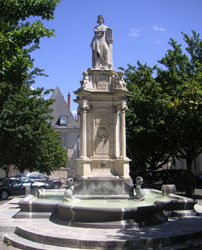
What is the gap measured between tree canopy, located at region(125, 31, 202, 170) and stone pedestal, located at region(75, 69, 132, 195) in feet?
28.4

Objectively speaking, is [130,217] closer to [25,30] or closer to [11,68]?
[11,68]

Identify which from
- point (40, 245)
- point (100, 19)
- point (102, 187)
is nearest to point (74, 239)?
point (40, 245)

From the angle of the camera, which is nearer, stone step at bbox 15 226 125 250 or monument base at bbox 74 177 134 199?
stone step at bbox 15 226 125 250

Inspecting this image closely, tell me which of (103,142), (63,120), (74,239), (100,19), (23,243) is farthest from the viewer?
(63,120)

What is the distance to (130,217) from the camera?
8656 millimetres

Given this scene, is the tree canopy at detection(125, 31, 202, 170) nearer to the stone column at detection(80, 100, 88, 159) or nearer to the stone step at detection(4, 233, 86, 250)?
the stone column at detection(80, 100, 88, 159)

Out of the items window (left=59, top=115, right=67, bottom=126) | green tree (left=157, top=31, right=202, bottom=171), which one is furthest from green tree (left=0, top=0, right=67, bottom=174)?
window (left=59, top=115, right=67, bottom=126)

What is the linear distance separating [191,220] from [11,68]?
8.85m

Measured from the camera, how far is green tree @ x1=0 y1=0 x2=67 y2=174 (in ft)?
39.7

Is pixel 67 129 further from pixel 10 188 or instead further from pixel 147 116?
pixel 147 116

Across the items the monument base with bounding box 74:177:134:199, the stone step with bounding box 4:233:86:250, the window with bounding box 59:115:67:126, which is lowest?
the stone step with bounding box 4:233:86:250

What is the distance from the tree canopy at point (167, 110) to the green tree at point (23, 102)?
8.13 meters

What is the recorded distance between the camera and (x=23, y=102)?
25109 millimetres

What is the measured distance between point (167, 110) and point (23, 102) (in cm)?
1182
